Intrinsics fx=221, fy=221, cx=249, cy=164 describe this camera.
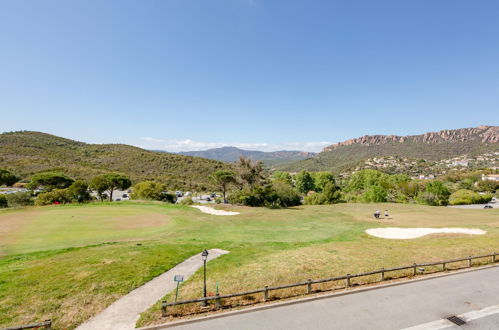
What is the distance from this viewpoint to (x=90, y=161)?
10912 centimetres

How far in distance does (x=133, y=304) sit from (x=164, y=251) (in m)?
7.33

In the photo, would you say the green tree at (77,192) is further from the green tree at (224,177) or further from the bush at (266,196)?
the bush at (266,196)

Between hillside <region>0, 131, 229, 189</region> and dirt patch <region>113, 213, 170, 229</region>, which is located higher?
hillside <region>0, 131, 229, 189</region>

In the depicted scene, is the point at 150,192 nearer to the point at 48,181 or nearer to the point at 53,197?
the point at 53,197

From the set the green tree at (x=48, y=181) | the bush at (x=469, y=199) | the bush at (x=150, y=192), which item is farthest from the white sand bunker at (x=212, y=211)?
the bush at (x=469, y=199)

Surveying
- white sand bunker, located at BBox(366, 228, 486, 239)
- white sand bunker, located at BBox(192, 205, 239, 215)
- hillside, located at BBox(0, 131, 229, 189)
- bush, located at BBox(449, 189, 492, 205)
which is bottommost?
bush, located at BBox(449, 189, 492, 205)

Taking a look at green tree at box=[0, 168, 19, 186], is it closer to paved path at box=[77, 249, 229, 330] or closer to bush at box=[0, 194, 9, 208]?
bush at box=[0, 194, 9, 208]

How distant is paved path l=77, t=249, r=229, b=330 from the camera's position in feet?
28.9

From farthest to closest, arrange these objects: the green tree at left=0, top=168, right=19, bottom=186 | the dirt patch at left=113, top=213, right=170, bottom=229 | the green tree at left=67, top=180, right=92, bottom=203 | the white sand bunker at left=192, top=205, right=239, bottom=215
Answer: the green tree at left=0, top=168, right=19, bottom=186 → the green tree at left=67, top=180, right=92, bottom=203 → the white sand bunker at left=192, top=205, right=239, bottom=215 → the dirt patch at left=113, top=213, right=170, bottom=229

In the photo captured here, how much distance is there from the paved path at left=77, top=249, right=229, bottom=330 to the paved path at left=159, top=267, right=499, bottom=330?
2316mm

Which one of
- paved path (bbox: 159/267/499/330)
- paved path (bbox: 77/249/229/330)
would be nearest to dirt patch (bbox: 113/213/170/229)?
paved path (bbox: 77/249/229/330)

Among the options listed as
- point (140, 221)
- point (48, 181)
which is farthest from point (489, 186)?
point (48, 181)

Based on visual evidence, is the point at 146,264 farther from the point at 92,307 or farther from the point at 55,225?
the point at 55,225

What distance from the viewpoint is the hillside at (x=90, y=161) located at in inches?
3398
